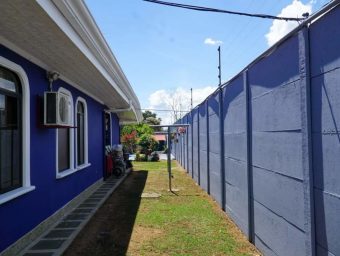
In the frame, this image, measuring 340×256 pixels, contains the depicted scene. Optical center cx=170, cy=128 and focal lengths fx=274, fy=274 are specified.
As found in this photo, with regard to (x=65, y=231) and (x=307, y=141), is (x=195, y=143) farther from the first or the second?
(x=307, y=141)

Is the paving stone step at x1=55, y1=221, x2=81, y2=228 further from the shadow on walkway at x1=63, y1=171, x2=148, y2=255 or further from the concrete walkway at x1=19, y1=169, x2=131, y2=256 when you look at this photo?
the shadow on walkway at x1=63, y1=171, x2=148, y2=255

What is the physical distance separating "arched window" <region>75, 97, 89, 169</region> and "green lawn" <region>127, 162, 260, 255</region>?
204cm

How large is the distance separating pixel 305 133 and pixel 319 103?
33cm

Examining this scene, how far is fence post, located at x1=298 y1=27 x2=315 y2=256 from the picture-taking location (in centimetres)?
252

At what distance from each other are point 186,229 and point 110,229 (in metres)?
1.36

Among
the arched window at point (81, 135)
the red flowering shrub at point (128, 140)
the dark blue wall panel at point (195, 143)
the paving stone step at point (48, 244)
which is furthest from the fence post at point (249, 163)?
the red flowering shrub at point (128, 140)

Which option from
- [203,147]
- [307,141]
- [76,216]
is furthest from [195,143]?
[307,141]

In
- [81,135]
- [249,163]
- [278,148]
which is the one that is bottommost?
[249,163]

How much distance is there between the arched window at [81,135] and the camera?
23.6ft

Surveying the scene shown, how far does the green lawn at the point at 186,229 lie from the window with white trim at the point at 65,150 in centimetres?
190

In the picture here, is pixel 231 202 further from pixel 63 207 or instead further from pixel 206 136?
pixel 63 207

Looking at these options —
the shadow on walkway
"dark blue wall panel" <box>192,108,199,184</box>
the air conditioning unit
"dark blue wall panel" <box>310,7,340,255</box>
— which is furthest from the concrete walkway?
"dark blue wall panel" <box>192,108,199,184</box>

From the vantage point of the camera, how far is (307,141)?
2553 millimetres

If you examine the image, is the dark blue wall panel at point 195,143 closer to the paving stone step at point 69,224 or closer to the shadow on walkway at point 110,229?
the shadow on walkway at point 110,229
